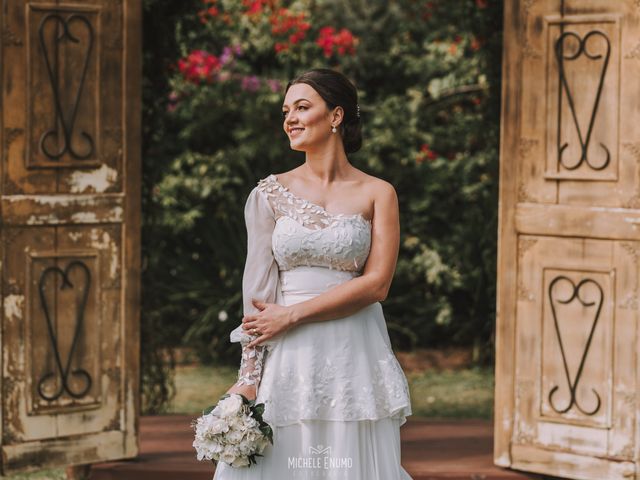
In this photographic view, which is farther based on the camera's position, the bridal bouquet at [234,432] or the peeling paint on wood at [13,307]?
the peeling paint on wood at [13,307]

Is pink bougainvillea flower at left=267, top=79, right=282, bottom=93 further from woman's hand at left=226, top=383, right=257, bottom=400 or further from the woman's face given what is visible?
woman's hand at left=226, top=383, right=257, bottom=400

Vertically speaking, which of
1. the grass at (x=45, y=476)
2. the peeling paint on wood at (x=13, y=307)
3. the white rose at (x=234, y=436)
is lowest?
the grass at (x=45, y=476)

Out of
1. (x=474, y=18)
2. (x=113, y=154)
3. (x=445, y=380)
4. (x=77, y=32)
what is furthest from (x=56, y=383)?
(x=445, y=380)

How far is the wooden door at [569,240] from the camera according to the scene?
17.0ft

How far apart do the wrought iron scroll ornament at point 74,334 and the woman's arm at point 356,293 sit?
2046 mm

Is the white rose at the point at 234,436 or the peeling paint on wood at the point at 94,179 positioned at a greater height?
the peeling paint on wood at the point at 94,179

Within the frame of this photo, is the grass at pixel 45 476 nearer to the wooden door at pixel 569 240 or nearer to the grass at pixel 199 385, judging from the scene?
the grass at pixel 199 385

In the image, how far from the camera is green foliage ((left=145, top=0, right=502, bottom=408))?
30.4 feet

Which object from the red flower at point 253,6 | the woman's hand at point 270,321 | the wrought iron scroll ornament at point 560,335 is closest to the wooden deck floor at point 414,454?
the wrought iron scroll ornament at point 560,335

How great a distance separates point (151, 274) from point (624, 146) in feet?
9.67

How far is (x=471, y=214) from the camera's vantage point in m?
9.12

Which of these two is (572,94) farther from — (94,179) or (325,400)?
(325,400)

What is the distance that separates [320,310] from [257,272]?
22 cm

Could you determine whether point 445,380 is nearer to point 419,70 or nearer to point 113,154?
point 419,70
